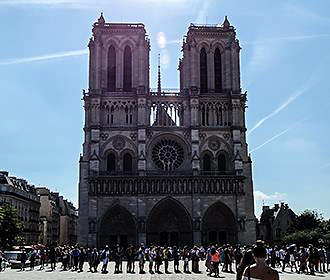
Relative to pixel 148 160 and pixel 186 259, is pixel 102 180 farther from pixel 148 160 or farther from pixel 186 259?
pixel 186 259

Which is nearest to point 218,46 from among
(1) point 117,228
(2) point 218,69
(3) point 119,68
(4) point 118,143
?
(2) point 218,69

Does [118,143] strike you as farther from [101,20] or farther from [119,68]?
[101,20]

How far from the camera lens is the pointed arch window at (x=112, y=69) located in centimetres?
5584

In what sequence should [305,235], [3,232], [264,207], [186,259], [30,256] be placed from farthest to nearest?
[264,207] < [305,235] < [3,232] < [30,256] < [186,259]

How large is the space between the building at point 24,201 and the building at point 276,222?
28.7 metres

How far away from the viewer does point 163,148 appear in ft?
177

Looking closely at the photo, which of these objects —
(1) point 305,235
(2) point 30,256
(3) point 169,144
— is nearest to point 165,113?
(3) point 169,144

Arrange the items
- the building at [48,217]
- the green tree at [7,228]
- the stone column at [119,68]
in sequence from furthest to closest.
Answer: the building at [48,217] → the stone column at [119,68] → the green tree at [7,228]

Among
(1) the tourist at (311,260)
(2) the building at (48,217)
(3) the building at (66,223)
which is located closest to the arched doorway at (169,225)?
(2) the building at (48,217)

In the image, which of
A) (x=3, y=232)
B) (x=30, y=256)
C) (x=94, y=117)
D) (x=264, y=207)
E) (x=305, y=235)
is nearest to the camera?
(x=30, y=256)

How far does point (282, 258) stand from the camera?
29.9 meters

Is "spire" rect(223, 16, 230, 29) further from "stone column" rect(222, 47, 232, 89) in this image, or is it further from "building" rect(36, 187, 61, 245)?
"building" rect(36, 187, 61, 245)

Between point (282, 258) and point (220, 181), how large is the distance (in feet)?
73.3

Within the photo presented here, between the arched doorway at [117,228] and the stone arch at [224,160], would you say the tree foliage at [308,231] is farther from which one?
the arched doorway at [117,228]
